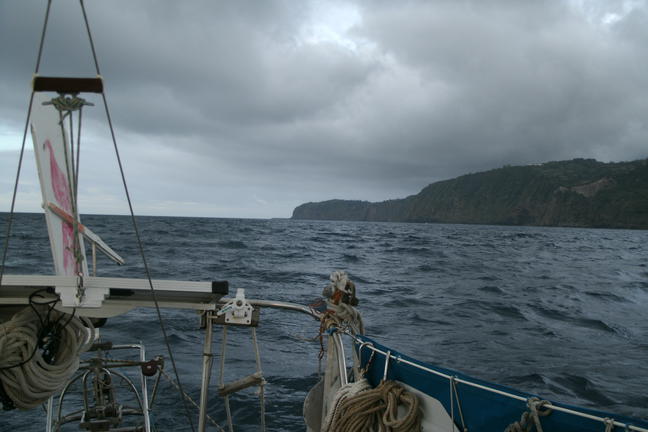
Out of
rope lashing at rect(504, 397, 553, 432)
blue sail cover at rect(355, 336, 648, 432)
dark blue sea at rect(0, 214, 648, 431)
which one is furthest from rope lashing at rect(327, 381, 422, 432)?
dark blue sea at rect(0, 214, 648, 431)

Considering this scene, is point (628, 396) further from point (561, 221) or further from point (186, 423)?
point (561, 221)

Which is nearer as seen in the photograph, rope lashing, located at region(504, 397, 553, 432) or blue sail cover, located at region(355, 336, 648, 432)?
blue sail cover, located at region(355, 336, 648, 432)

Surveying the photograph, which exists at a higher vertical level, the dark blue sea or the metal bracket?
the metal bracket

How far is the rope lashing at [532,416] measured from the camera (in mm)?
2436

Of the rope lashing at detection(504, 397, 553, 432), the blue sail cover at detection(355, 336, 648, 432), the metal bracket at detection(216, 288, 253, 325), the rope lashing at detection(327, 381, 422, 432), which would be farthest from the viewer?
the metal bracket at detection(216, 288, 253, 325)

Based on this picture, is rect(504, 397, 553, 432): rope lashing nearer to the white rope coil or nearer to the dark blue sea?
the white rope coil

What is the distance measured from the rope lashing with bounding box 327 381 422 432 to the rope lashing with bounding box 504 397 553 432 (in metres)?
0.61

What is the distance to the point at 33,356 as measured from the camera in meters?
3.28

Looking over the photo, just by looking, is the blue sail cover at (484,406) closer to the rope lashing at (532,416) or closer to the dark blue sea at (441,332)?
the rope lashing at (532,416)

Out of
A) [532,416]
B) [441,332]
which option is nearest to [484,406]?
[532,416]

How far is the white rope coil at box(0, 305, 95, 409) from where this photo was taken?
3146 millimetres

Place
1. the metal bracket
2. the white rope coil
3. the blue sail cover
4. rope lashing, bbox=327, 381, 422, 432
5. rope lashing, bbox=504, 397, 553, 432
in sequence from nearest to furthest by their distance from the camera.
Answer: the blue sail cover < rope lashing, bbox=504, 397, 553, 432 < rope lashing, bbox=327, 381, 422, 432 < the white rope coil < the metal bracket

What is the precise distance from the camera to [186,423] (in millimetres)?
6891

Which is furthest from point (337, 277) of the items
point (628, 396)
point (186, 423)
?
point (628, 396)
